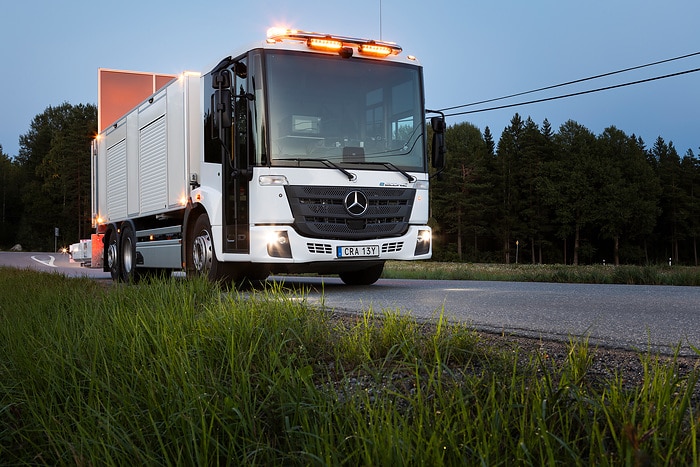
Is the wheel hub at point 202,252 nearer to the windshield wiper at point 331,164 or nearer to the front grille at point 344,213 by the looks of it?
the front grille at point 344,213

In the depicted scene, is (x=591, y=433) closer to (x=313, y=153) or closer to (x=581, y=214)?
(x=313, y=153)

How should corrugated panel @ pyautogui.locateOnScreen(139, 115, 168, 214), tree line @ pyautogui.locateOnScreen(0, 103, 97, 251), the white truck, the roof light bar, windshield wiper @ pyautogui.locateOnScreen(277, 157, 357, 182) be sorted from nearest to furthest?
the white truck → windshield wiper @ pyautogui.locateOnScreen(277, 157, 357, 182) → the roof light bar → corrugated panel @ pyautogui.locateOnScreen(139, 115, 168, 214) → tree line @ pyautogui.locateOnScreen(0, 103, 97, 251)

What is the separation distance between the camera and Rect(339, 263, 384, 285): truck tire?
10789mm

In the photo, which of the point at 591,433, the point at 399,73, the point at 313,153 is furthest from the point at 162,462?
the point at 399,73

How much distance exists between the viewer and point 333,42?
9102mm

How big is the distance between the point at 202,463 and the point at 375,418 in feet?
1.96

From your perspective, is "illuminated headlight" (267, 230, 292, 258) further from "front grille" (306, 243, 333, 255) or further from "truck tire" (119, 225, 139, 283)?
"truck tire" (119, 225, 139, 283)

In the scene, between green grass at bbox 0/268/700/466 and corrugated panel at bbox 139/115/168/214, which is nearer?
green grass at bbox 0/268/700/466

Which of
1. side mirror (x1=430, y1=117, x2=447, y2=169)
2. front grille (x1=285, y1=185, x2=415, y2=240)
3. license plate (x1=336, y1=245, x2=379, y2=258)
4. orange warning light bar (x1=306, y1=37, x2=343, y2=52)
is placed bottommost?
license plate (x1=336, y1=245, x2=379, y2=258)

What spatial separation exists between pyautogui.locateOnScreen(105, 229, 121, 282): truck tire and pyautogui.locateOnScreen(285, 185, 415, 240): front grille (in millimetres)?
6191

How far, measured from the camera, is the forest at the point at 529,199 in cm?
7394

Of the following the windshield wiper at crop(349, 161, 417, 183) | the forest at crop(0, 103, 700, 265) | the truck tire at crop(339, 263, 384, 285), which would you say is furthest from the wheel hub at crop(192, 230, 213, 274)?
the forest at crop(0, 103, 700, 265)

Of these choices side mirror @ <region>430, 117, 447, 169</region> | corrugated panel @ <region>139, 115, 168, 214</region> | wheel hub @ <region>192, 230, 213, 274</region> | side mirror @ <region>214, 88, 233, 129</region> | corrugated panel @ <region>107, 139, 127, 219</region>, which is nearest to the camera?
side mirror @ <region>214, 88, 233, 129</region>

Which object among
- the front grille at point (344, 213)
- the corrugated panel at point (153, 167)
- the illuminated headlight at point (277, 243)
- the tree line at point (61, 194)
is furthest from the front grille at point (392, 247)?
the tree line at point (61, 194)
